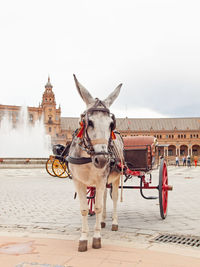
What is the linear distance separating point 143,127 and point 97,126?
10093 cm

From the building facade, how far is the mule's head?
86.1 m

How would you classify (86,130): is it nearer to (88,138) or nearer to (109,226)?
(88,138)

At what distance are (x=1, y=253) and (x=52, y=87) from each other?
312 ft

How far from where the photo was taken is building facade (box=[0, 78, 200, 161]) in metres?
93.4

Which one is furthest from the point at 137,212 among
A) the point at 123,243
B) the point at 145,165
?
the point at 123,243

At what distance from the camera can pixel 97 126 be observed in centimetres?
359

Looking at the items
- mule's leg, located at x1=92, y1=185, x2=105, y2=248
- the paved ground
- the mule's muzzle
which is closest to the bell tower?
the paved ground

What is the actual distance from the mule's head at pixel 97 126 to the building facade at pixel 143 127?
86.1m

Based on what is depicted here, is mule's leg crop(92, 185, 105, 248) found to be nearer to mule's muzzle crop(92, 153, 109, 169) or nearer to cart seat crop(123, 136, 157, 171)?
mule's muzzle crop(92, 153, 109, 169)

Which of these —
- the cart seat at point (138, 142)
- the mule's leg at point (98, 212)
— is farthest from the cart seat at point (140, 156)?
the mule's leg at point (98, 212)

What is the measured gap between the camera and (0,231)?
4.90 metres

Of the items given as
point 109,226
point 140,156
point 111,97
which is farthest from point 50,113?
point 111,97

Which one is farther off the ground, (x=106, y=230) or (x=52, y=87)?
(x=52, y=87)

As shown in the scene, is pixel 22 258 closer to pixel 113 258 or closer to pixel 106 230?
pixel 113 258
